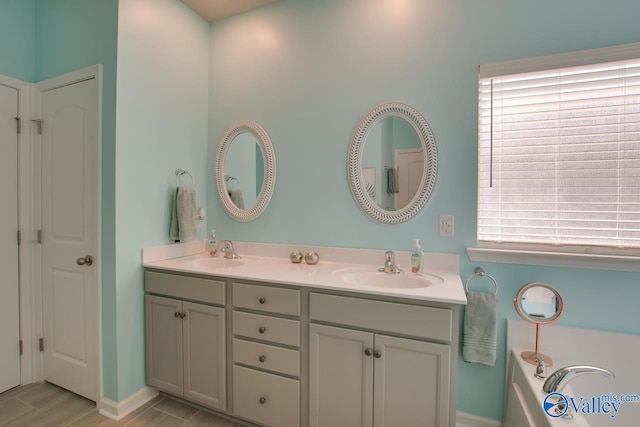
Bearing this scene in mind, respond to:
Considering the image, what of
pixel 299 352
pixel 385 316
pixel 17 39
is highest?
pixel 17 39

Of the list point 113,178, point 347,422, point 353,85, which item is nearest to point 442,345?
point 347,422

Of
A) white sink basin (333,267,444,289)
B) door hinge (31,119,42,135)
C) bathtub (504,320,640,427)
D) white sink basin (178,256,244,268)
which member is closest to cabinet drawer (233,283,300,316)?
white sink basin (333,267,444,289)

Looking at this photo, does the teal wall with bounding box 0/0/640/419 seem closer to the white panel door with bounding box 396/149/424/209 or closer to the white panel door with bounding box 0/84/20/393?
the white panel door with bounding box 396/149/424/209

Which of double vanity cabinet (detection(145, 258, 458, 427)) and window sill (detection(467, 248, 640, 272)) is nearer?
double vanity cabinet (detection(145, 258, 458, 427))

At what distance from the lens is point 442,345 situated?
4.32 ft

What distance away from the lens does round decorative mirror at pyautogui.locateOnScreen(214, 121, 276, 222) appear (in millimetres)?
2248

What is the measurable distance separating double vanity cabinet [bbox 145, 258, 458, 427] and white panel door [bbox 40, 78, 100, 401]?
0.39 meters

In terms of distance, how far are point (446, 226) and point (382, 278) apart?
47 cm

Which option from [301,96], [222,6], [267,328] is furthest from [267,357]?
[222,6]

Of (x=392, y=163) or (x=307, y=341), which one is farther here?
(x=392, y=163)

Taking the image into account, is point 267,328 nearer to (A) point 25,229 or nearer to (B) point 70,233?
(B) point 70,233

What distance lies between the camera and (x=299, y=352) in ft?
5.11

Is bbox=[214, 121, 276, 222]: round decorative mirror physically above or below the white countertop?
above

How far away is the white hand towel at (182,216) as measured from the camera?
2.13 meters
